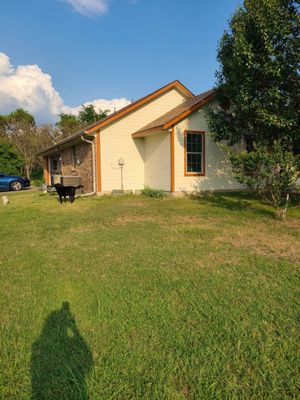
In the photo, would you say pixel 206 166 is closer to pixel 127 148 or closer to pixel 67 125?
pixel 127 148

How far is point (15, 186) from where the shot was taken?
20.2 meters

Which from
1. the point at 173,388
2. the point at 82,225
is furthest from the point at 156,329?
the point at 82,225

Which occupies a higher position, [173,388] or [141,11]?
[141,11]

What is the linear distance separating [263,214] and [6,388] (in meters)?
7.13

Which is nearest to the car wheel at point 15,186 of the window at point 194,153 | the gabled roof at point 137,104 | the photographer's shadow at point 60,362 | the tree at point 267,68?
the gabled roof at point 137,104

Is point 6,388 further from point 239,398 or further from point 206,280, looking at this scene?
point 206,280

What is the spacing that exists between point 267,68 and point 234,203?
176 inches

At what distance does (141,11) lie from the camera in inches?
471

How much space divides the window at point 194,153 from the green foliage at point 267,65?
2898mm

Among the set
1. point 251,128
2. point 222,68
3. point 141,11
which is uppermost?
point 141,11

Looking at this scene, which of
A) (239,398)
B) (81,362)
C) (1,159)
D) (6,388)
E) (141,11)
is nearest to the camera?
(239,398)

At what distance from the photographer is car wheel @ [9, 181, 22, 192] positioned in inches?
791

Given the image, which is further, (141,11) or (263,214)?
(141,11)

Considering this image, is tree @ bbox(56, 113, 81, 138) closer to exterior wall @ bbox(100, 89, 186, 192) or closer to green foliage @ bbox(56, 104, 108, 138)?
green foliage @ bbox(56, 104, 108, 138)
